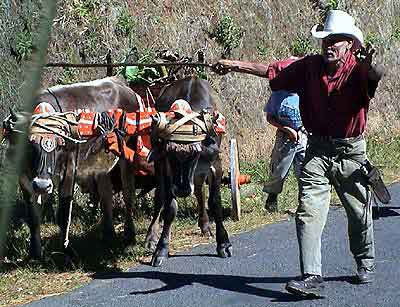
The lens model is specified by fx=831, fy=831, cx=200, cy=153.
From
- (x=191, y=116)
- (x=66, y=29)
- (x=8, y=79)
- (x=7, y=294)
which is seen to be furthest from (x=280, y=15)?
(x=7, y=294)

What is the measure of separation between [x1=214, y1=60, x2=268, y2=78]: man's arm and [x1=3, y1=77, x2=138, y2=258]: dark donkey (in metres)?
1.55

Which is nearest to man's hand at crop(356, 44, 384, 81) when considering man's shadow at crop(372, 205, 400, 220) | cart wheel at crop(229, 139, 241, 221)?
man's shadow at crop(372, 205, 400, 220)

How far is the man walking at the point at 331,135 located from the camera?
615 centimetres

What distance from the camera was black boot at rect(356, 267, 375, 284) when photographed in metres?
6.56

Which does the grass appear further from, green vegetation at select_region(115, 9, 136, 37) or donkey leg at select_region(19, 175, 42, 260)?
green vegetation at select_region(115, 9, 136, 37)

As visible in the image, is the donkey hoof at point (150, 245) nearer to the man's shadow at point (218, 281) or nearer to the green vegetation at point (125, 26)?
the man's shadow at point (218, 281)

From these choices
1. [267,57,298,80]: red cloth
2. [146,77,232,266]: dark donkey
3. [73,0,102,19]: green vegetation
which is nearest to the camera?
[267,57,298,80]: red cloth

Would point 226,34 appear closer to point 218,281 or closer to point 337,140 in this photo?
point 218,281

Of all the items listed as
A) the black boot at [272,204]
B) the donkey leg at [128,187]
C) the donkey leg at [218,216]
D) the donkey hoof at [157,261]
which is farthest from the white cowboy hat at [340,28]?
the black boot at [272,204]

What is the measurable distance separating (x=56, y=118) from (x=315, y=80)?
258cm

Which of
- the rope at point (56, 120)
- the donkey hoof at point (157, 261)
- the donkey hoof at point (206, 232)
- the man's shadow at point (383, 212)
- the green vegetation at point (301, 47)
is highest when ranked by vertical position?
the green vegetation at point (301, 47)

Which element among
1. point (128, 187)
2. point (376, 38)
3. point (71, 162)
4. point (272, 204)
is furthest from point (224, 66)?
point (376, 38)

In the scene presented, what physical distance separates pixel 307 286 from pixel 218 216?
7.01ft

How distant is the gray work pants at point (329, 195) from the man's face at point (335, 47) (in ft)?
2.10
